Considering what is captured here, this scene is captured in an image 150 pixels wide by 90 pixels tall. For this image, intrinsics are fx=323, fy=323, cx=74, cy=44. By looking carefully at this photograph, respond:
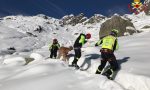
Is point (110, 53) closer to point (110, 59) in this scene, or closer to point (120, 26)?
point (110, 59)

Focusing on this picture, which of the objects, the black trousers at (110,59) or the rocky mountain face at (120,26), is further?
the rocky mountain face at (120,26)

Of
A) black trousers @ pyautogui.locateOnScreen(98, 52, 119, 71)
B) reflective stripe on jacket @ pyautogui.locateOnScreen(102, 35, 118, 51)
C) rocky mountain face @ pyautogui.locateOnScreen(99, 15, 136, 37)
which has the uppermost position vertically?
rocky mountain face @ pyautogui.locateOnScreen(99, 15, 136, 37)

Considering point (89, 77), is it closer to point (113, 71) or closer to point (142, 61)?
point (113, 71)

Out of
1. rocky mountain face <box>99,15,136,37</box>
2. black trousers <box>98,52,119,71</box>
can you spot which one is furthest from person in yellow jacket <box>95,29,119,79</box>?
rocky mountain face <box>99,15,136,37</box>

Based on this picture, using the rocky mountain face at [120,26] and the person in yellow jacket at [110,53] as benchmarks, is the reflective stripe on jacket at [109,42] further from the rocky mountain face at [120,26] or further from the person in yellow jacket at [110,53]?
the rocky mountain face at [120,26]

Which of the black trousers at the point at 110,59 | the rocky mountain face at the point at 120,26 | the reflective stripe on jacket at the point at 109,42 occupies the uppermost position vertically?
the rocky mountain face at the point at 120,26

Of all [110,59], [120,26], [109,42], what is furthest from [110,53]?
[120,26]

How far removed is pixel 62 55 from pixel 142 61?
20.2 ft

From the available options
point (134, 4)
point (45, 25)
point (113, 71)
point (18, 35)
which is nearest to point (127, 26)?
point (134, 4)

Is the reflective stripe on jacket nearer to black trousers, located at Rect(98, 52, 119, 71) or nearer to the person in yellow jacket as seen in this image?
the person in yellow jacket

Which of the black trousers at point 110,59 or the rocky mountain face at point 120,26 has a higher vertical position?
the rocky mountain face at point 120,26

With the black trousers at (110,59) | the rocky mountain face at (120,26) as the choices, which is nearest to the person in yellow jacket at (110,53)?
the black trousers at (110,59)

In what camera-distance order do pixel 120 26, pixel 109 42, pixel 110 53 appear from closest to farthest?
pixel 110 53 < pixel 109 42 < pixel 120 26

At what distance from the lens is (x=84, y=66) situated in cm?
1827
